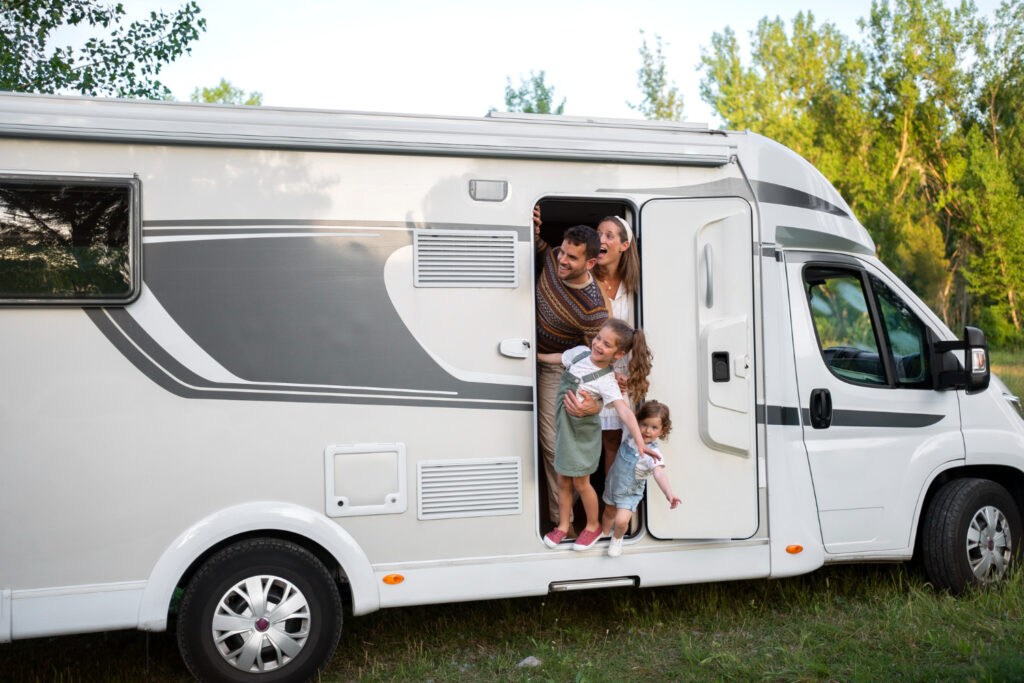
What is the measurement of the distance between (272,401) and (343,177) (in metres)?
1.08

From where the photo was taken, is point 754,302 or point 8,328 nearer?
point 8,328

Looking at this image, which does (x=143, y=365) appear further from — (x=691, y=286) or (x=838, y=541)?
(x=838, y=541)

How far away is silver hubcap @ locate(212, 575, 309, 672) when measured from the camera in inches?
145

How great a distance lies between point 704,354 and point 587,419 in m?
0.72

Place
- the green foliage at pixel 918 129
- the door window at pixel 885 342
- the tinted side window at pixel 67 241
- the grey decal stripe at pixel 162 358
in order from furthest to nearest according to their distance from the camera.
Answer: the green foliage at pixel 918 129 → the door window at pixel 885 342 → the grey decal stripe at pixel 162 358 → the tinted side window at pixel 67 241

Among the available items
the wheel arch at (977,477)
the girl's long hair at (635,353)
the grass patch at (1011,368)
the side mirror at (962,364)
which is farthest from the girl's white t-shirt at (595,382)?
the grass patch at (1011,368)

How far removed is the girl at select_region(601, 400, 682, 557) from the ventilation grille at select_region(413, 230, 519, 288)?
3.07ft

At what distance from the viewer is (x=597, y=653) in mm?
4305

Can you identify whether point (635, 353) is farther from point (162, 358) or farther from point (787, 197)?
point (162, 358)

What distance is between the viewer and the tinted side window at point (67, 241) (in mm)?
3514

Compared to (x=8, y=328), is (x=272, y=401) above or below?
below

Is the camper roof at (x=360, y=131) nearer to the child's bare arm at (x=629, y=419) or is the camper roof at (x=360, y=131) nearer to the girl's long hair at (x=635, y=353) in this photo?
the girl's long hair at (x=635, y=353)

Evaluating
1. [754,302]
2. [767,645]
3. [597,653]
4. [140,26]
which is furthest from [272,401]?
[140,26]

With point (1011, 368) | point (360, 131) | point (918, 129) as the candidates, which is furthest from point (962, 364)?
point (918, 129)
